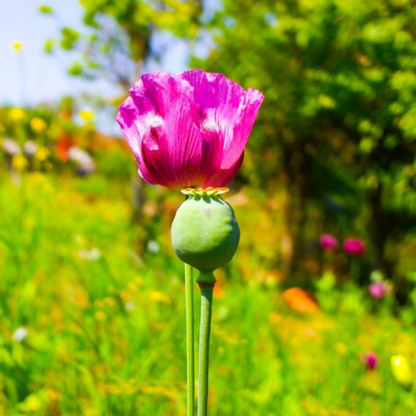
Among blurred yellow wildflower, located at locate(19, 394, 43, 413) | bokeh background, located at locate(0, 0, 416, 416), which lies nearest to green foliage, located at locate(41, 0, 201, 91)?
bokeh background, located at locate(0, 0, 416, 416)

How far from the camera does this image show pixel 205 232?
696mm

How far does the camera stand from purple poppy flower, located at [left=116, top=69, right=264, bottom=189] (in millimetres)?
760

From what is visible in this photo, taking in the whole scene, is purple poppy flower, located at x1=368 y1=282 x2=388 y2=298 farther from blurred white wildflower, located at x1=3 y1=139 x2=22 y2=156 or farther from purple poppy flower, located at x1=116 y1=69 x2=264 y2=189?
blurred white wildflower, located at x1=3 y1=139 x2=22 y2=156

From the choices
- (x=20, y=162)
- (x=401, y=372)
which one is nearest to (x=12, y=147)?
(x=20, y=162)

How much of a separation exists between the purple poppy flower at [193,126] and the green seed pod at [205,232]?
0.22 ft

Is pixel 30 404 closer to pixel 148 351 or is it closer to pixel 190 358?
pixel 148 351

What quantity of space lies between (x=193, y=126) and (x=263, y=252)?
419 cm

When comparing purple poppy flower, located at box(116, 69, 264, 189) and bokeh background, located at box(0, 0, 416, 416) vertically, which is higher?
purple poppy flower, located at box(116, 69, 264, 189)

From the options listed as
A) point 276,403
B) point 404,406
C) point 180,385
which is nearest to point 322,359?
point 404,406

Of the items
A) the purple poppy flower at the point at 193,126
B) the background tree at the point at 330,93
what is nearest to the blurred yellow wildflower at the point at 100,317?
the purple poppy flower at the point at 193,126

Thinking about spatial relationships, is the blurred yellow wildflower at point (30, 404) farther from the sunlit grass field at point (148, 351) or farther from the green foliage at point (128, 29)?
the green foliage at point (128, 29)

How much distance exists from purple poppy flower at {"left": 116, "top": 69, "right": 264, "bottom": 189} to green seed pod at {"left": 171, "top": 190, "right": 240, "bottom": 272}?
0.07 m

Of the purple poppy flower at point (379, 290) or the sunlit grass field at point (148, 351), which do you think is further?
the purple poppy flower at point (379, 290)

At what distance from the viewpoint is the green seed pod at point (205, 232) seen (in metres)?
0.70
